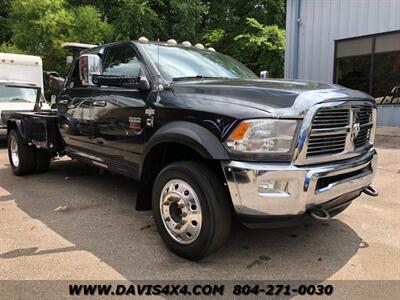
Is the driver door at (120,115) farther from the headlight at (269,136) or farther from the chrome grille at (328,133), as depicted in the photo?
the chrome grille at (328,133)

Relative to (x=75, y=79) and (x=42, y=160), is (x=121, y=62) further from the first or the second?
(x=42, y=160)

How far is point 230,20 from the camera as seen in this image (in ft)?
79.5

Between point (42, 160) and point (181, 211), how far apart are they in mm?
4358

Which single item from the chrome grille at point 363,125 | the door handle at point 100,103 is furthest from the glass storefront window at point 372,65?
the door handle at point 100,103

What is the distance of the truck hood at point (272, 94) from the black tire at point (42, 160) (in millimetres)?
4002

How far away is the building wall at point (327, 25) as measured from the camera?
11.9 meters

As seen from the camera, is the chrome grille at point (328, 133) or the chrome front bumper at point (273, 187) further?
the chrome grille at point (328, 133)

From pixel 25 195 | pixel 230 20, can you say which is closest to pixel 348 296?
pixel 25 195

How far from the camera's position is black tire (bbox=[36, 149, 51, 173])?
7367 millimetres

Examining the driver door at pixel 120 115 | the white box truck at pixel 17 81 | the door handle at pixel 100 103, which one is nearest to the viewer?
the driver door at pixel 120 115

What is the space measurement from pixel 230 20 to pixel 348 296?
22439 millimetres

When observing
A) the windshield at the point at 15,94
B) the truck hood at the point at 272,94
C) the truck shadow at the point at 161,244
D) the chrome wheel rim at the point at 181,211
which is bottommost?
the truck shadow at the point at 161,244

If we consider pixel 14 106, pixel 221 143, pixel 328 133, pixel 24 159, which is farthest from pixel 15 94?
pixel 328 133

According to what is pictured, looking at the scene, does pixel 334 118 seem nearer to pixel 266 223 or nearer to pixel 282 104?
pixel 282 104
